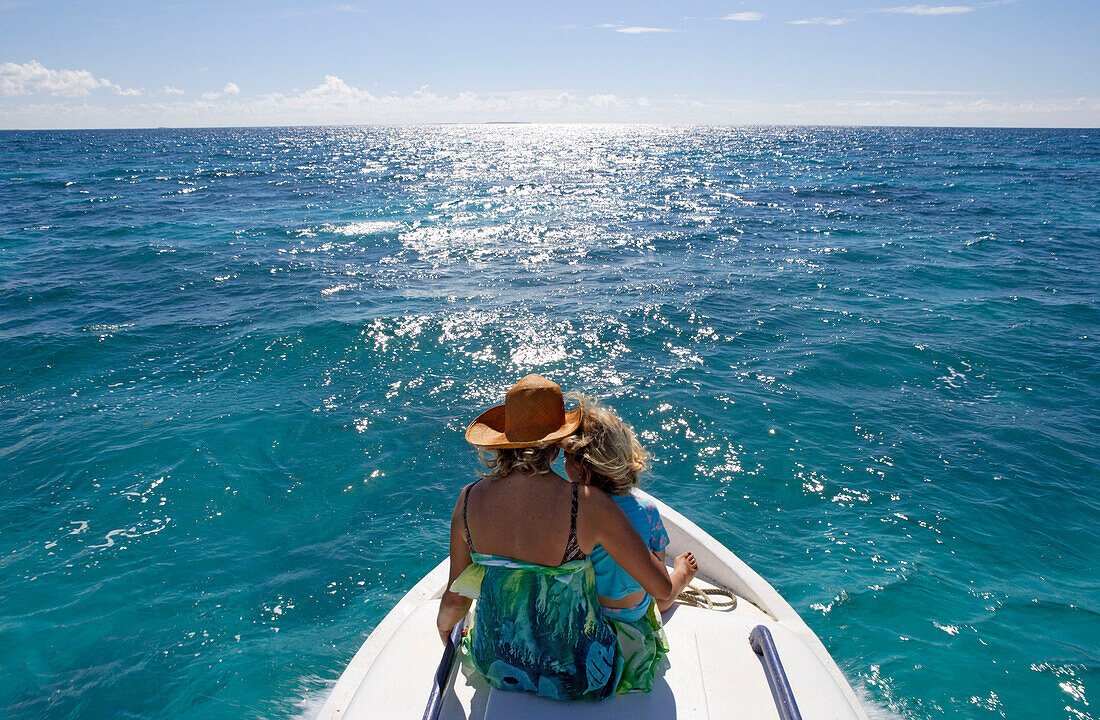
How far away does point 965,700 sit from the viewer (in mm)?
4738

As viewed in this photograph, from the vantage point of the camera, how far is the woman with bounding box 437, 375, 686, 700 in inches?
99.5

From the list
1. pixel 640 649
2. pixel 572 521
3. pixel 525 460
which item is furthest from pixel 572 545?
pixel 640 649

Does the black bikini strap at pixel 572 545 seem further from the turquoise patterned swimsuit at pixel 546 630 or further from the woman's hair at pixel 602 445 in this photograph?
the woman's hair at pixel 602 445

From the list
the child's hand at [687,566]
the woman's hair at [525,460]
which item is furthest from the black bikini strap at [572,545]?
the child's hand at [687,566]

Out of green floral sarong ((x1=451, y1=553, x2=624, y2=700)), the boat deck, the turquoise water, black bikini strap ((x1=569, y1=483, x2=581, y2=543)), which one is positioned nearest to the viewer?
black bikini strap ((x1=569, y1=483, x2=581, y2=543))

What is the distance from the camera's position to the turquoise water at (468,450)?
5.30 m

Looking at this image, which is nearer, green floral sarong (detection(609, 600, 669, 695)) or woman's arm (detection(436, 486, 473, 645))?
woman's arm (detection(436, 486, 473, 645))

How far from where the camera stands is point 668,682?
9.86ft

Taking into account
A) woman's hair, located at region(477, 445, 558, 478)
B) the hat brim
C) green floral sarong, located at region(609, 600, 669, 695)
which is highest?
the hat brim

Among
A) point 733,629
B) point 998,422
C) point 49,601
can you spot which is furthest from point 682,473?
point 49,601

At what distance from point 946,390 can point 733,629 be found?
8.09m

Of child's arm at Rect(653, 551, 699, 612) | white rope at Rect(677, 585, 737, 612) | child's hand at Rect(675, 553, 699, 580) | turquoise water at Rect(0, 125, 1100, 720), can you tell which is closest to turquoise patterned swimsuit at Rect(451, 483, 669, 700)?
child's arm at Rect(653, 551, 699, 612)

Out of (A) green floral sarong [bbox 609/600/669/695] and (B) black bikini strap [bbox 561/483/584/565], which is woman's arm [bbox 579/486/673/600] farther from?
(A) green floral sarong [bbox 609/600/669/695]

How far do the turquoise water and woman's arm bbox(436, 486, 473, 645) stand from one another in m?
2.68
